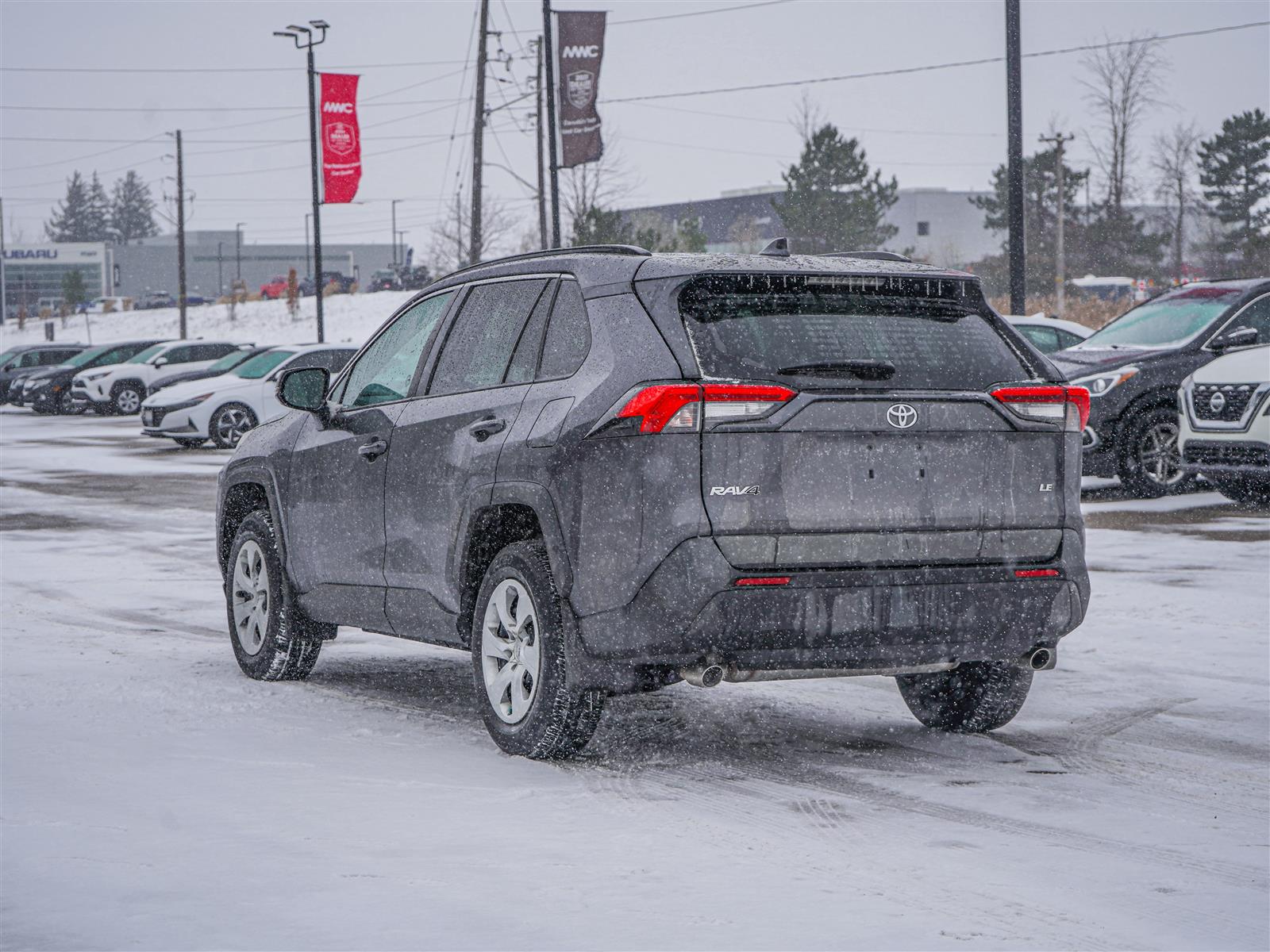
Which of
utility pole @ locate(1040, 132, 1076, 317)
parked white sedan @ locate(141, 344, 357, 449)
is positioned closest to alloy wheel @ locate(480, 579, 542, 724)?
parked white sedan @ locate(141, 344, 357, 449)

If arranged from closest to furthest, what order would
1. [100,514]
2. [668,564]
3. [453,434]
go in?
[668,564] < [453,434] < [100,514]

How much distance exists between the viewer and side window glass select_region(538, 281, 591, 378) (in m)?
6.04

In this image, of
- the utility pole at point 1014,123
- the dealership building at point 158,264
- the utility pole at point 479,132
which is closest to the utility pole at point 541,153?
the utility pole at point 479,132

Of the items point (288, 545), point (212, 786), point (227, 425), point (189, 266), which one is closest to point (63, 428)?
point (227, 425)

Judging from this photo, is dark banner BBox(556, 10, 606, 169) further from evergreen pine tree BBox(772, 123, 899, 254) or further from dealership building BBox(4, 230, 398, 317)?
dealership building BBox(4, 230, 398, 317)

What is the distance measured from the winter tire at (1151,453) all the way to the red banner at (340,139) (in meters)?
26.5

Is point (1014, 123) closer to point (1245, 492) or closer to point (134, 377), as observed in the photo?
point (1245, 492)

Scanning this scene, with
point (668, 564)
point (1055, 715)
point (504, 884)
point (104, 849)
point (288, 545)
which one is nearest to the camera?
point (504, 884)

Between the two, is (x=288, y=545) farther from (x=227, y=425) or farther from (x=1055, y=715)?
(x=227, y=425)

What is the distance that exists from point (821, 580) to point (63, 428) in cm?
3224

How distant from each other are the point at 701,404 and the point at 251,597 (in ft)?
11.5

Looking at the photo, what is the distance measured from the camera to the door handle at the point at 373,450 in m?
7.07

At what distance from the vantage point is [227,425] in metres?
26.9

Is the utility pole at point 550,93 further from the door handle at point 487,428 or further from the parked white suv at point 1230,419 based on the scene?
the door handle at point 487,428
